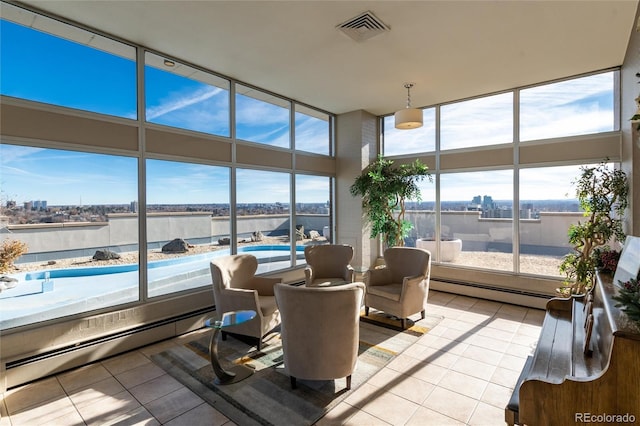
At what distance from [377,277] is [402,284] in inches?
18.0

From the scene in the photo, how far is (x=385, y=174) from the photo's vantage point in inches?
239

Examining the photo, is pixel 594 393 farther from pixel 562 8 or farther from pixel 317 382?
pixel 562 8

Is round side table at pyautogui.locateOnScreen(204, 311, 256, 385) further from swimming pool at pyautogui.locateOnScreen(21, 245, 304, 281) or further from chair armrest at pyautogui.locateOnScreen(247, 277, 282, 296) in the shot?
swimming pool at pyautogui.locateOnScreen(21, 245, 304, 281)

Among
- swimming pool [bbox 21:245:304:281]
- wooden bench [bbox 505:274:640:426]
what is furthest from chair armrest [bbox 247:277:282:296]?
wooden bench [bbox 505:274:640:426]

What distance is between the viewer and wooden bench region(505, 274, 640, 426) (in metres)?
1.41

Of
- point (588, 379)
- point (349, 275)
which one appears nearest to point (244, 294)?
point (349, 275)

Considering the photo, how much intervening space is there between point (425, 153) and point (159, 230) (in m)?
4.88

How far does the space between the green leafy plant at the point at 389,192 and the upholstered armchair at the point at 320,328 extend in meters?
3.46

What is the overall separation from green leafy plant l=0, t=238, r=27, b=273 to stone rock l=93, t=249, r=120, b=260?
596 millimetres

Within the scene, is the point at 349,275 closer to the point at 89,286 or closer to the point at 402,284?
the point at 402,284

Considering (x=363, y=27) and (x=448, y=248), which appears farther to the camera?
(x=448, y=248)

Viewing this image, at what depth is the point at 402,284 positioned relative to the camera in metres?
4.26

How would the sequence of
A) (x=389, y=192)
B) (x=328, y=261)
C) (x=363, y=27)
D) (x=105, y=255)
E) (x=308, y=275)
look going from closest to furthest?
(x=363, y=27) < (x=105, y=255) < (x=308, y=275) < (x=328, y=261) < (x=389, y=192)

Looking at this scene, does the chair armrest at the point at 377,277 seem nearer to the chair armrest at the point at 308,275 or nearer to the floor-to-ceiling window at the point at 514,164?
the chair armrest at the point at 308,275
